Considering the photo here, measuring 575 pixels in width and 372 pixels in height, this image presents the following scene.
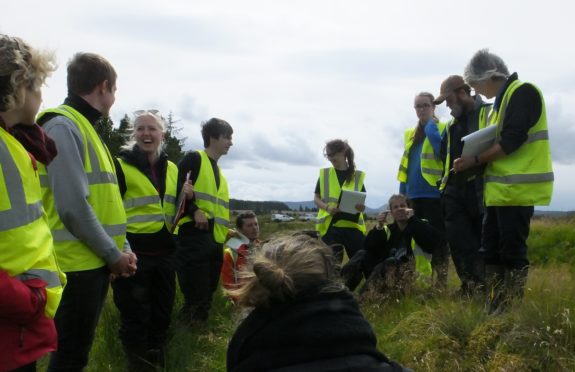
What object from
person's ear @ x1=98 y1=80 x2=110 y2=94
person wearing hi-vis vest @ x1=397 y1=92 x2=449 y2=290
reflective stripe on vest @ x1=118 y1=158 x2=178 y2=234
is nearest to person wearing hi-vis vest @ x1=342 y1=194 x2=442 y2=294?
person wearing hi-vis vest @ x1=397 y1=92 x2=449 y2=290

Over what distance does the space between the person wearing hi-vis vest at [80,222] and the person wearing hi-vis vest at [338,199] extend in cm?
412

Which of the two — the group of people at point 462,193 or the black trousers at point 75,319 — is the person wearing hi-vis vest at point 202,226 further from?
the black trousers at point 75,319

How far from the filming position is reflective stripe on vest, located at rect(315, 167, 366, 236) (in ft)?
24.6

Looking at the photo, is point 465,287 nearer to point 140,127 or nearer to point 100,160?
point 140,127

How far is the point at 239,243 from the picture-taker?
6.80 metres

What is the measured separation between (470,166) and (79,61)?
10.7ft

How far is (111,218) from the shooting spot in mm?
3586

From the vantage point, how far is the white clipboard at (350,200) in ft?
23.8

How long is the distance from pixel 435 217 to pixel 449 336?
9.48ft

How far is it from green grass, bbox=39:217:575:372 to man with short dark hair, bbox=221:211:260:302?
0.67 metres

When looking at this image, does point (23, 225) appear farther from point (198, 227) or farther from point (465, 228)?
point (465, 228)

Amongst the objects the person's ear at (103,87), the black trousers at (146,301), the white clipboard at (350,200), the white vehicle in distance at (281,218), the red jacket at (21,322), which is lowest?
the white vehicle in distance at (281,218)

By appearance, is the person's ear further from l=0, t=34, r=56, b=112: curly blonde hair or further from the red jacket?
the red jacket

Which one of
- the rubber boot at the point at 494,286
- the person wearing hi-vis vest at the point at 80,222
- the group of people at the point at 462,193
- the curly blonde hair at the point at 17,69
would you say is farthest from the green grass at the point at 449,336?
the curly blonde hair at the point at 17,69
